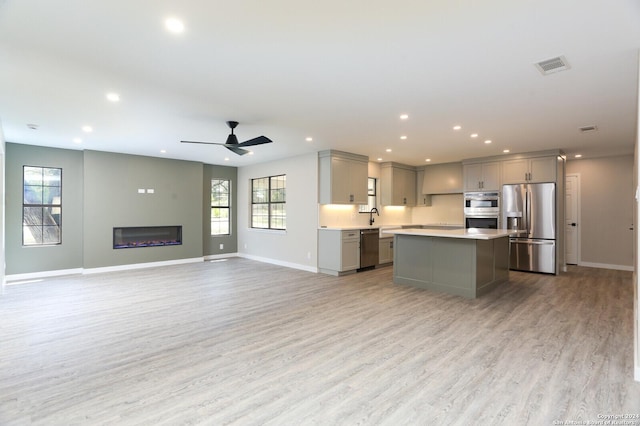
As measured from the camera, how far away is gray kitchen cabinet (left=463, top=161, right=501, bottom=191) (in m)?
7.16

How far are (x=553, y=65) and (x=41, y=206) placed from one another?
27.5 feet

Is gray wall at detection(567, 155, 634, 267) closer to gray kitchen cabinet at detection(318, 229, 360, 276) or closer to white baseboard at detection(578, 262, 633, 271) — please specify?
white baseboard at detection(578, 262, 633, 271)

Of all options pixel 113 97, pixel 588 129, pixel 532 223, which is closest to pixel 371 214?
pixel 532 223

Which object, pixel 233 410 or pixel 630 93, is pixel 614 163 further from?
pixel 233 410

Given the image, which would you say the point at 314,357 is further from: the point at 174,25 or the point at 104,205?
the point at 104,205

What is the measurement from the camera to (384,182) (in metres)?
8.28

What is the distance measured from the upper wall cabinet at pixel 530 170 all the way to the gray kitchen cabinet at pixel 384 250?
9.15 feet

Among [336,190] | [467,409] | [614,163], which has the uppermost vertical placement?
[614,163]

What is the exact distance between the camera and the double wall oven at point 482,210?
23.4 feet

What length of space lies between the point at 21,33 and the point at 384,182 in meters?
7.03

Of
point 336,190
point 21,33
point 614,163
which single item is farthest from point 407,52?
point 614,163

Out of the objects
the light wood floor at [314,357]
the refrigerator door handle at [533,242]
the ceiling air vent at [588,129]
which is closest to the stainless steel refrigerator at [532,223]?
the refrigerator door handle at [533,242]

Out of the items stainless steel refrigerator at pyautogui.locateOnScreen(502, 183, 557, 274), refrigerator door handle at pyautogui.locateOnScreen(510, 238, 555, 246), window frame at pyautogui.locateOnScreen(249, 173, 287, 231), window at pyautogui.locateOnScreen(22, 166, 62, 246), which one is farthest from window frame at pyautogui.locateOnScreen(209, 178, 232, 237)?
refrigerator door handle at pyautogui.locateOnScreen(510, 238, 555, 246)

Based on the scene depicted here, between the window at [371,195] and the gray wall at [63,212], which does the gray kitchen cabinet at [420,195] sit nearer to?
the window at [371,195]
